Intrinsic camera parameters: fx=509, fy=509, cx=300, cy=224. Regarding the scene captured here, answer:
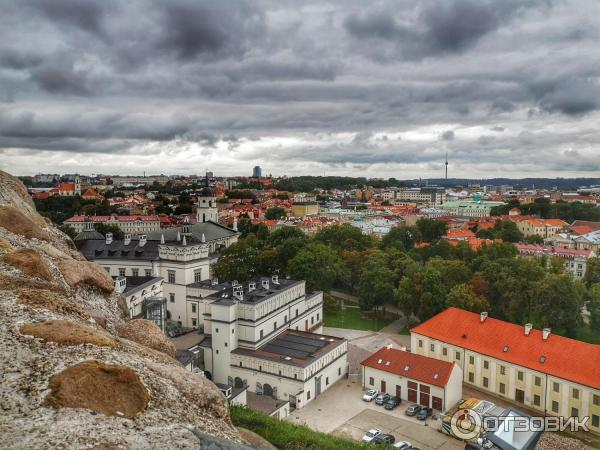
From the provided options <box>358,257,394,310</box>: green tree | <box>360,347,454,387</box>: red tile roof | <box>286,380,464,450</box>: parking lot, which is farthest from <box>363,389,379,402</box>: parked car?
<box>358,257,394,310</box>: green tree

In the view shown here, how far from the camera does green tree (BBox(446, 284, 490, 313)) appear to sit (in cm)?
4134

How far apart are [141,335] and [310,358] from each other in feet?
64.8

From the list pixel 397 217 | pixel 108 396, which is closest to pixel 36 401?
pixel 108 396

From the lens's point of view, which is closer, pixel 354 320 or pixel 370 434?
pixel 370 434

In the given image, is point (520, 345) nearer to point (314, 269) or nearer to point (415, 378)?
point (415, 378)

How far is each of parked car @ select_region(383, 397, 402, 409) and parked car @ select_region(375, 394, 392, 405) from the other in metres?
0.20

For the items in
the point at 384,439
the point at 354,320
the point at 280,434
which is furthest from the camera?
the point at 354,320

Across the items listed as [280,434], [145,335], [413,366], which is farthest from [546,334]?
[145,335]

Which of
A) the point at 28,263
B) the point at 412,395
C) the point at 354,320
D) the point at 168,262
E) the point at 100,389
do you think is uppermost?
the point at 28,263

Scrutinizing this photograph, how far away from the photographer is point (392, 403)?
30.5 m

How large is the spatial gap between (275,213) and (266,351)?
90157 millimetres

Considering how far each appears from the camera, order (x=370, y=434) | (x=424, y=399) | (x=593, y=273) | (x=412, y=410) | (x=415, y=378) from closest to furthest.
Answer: (x=370, y=434) < (x=412, y=410) < (x=424, y=399) < (x=415, y=378) < (x=593, y=273)

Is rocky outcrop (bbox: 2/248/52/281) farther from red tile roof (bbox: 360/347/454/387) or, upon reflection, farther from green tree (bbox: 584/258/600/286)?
green tree (bbox: 584/258/600/286)

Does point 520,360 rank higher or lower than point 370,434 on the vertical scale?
higher
